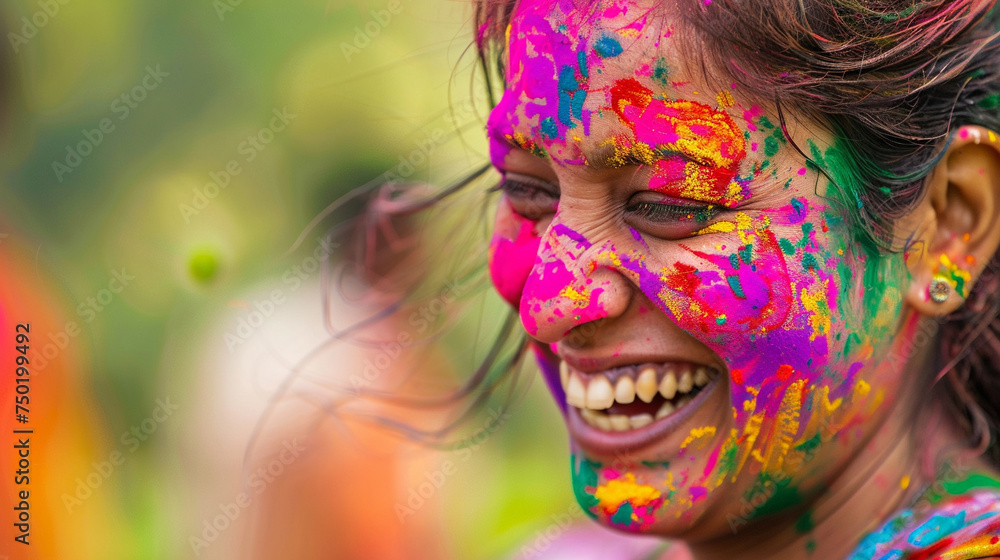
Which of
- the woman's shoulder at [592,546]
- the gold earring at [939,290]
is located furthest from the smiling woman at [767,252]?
the woman's shoulder at [592,546]

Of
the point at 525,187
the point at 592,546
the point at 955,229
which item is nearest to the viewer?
the point at 955,229

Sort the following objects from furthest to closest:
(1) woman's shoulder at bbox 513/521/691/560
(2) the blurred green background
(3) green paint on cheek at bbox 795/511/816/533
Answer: (2) the blurred green background
(1) woman's shoulder at bbox 513/521/691/560
(3) green paint on cheek at bbox 795/511/816/533

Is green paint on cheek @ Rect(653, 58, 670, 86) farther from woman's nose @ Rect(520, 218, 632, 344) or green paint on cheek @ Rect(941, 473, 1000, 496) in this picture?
green paint on cheek @ Rect(941, 473, 1000, 496)

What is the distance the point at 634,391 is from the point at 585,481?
18 cm

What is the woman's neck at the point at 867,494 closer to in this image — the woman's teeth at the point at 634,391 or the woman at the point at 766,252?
the woman at the point at 766,252

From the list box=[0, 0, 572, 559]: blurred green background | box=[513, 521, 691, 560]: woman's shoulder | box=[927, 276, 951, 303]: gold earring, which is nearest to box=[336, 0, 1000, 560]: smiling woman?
box=[927, 276, 951, 303]: gold earring

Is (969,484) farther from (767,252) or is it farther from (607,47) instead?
(607,47)

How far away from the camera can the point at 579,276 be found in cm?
136

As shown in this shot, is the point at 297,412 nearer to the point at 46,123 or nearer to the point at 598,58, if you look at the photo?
the point at 46,123

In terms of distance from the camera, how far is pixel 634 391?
4.66 ft

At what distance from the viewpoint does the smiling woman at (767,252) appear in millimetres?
1261

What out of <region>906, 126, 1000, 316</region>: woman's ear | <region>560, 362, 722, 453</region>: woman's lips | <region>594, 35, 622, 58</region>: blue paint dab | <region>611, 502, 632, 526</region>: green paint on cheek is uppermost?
<region>594, 35, 622, 58</region>: blue paint dab

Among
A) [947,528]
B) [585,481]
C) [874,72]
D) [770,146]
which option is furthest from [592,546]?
[874,72]

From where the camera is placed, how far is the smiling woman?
1.26 metres
